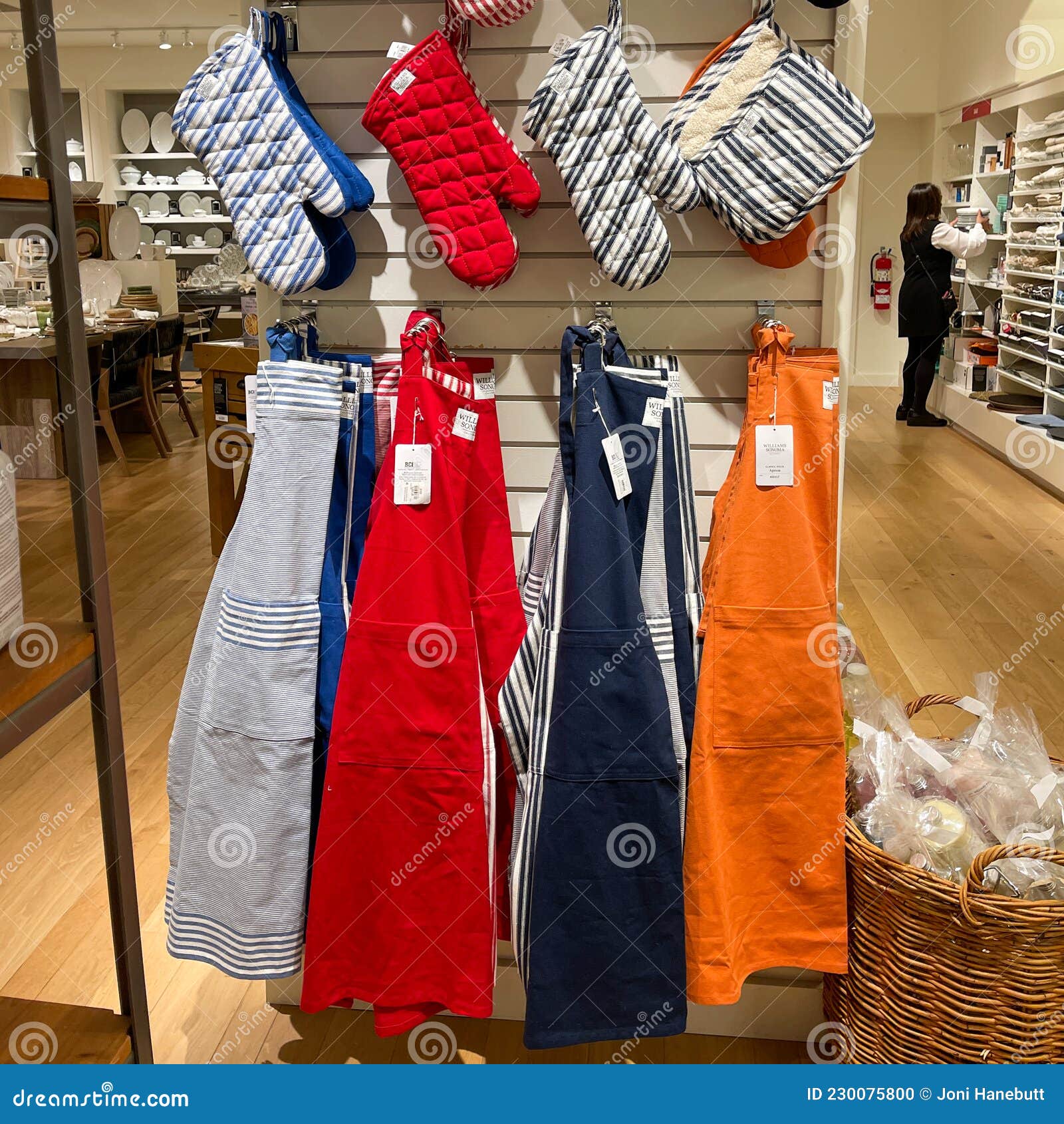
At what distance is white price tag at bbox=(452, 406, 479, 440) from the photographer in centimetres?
191

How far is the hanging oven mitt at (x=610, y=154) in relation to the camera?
1.89 m

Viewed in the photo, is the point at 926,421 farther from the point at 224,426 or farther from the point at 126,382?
the point at 126,382

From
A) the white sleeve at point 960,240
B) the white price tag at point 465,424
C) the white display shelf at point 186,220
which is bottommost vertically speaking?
the white price tag at point 465,424

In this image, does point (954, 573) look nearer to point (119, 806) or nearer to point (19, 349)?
point (119, 806)

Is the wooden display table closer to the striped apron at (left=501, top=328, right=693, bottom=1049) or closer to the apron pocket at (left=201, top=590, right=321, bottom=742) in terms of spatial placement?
the apron pocket at (left=201, top=590, right=321, bottom=742)

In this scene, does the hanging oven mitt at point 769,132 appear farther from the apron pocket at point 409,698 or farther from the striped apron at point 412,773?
the apron pocket at point 409,698

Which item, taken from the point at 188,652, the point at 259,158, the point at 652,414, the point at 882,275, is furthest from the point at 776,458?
the point at 882,275

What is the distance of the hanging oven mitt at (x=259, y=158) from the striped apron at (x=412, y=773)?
31 cm

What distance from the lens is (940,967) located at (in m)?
1.82

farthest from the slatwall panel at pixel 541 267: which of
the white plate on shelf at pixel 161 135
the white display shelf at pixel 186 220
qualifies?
the white plate on shelf at pixel 161 135

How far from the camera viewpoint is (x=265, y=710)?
1.87 metres

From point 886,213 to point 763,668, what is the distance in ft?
35.7
